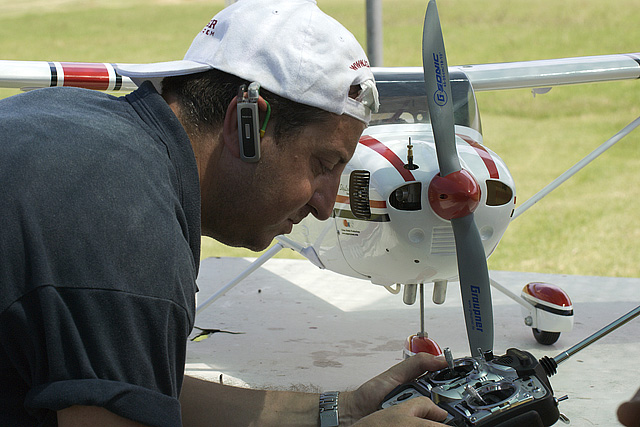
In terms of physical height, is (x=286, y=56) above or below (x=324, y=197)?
above

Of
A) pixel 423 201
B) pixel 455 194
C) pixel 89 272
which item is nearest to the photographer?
pixel 89 272

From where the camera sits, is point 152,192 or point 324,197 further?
point 324,197

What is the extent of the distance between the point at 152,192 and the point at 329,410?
0.98 metres

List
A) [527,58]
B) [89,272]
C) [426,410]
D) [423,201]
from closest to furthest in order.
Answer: [89,272]
[426,410]
[423,201]
[527,58]

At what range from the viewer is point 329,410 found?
77.1 inches

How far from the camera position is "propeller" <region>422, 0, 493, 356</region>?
2932 mm

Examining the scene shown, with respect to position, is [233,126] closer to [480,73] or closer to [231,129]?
[231,129]

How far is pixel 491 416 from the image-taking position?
4.89 ft

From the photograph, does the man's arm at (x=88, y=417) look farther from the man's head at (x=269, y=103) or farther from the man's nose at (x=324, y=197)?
the man's nose at (x=324, y=197)

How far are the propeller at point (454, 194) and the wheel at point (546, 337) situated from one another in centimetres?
120

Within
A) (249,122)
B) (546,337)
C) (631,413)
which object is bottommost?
(546,337)

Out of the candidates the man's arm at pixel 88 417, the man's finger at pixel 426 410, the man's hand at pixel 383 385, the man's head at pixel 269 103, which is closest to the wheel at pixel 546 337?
the man's hand at pixel 383 385

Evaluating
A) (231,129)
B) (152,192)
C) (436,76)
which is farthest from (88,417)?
(436,76)

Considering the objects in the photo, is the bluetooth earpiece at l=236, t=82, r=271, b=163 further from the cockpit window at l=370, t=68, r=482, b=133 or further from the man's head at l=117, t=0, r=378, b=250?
the cockpit window at l=370, t=68, r=482, b=133
